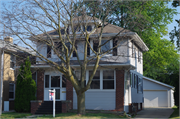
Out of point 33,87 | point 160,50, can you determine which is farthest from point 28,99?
point 160,50

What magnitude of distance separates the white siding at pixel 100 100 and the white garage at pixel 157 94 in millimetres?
14763

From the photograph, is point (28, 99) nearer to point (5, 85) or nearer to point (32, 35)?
point (5, 85)

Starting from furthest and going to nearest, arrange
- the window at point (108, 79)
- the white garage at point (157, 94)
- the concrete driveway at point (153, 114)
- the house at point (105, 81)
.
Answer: the white garage at point (157, 94)
the window at point (108, 79)
the house at point (105, 81)
the concrete driveway at point (153, 114)

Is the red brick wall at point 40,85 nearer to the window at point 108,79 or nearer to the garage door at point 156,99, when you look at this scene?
the window at point 108,79

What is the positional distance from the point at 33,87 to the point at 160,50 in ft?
65.6

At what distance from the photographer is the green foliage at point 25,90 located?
61.6ft

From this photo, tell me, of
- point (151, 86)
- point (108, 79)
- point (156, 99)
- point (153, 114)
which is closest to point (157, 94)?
point (156, 99)

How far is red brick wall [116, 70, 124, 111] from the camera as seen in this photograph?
18.5m

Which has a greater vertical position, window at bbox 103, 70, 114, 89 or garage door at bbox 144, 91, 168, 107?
window at bbox 103, 70, 114, 89

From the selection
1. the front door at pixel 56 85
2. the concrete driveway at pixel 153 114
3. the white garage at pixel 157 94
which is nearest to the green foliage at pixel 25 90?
the front door at pixel 56 85

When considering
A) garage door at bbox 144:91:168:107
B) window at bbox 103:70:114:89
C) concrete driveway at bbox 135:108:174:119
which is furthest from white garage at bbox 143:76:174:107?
window at bbox 103:70:114:89

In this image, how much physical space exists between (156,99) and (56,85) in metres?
16.9

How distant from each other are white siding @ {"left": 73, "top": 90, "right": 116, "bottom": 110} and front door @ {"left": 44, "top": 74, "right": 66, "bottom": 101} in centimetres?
151

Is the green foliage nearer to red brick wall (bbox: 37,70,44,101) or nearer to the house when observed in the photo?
the house
